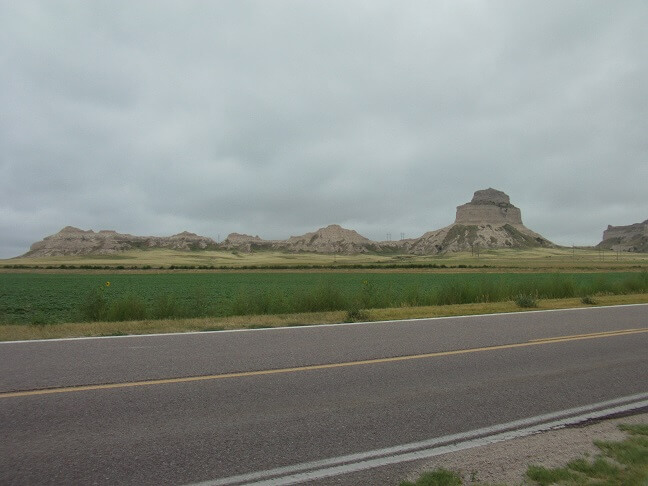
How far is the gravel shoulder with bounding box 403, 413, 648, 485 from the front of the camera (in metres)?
4.23

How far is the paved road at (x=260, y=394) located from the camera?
4512mm

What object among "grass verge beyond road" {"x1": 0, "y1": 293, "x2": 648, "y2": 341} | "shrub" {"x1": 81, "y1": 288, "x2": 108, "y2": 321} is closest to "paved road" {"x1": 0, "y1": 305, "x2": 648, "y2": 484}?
"grass verge beyond road" {"x1": 0, "y1": 293, "x2": 648, "y2": 341}

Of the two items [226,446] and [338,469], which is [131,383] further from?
[338,469]

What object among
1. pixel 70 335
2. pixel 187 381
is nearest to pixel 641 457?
pixel 187 381

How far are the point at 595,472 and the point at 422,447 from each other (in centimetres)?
151

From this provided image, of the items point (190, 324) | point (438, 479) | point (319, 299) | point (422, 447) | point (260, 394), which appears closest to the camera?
point (438, 479)

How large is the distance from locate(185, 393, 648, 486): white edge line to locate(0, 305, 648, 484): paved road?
0.12 meters

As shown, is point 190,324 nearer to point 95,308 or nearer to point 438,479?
point 95,308

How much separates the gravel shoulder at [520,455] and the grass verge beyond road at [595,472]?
0.09 m

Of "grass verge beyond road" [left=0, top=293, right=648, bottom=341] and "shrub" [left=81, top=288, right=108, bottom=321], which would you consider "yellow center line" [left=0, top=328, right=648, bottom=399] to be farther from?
"shrub" [left=81, top=288, right=108, bottom=321]

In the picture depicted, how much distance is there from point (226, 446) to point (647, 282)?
31.3m

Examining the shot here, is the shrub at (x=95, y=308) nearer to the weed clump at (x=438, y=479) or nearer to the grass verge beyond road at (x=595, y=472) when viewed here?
the weed clump at (x=438, y=479)

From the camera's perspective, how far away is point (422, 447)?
4.78 meters

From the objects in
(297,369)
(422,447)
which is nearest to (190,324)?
(297,369)
